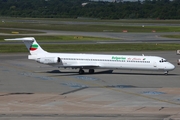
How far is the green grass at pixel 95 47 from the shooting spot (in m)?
88.6

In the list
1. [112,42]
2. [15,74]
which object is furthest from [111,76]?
[112,42]

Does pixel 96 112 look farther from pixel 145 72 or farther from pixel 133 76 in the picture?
pixel 145 72

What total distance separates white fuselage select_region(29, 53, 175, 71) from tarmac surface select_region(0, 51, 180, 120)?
1.21m

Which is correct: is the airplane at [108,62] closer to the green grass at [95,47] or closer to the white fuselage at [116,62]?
the white fuselage at [116,62]

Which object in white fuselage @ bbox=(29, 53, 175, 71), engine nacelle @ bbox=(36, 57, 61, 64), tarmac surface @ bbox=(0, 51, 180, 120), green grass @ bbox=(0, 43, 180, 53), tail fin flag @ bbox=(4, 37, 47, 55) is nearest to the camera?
tarmac surface @ bbox=(0, 51, 180, 120)

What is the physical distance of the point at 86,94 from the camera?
44.2m

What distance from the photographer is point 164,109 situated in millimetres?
37219

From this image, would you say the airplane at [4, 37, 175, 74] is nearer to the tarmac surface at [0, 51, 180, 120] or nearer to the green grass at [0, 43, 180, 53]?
the tarmac surface at [0, 51, 180, 120]

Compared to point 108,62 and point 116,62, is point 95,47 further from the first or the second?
point 116,62

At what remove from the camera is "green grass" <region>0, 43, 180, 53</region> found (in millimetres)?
88562

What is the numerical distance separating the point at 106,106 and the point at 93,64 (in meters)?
20.8

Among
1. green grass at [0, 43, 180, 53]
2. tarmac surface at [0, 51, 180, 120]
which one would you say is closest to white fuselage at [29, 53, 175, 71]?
tarmac surface at [0, 51, 180, 120]

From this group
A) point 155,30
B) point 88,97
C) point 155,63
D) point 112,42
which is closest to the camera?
point 88,97

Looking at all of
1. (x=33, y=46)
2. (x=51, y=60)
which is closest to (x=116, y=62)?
(x=51, y=60)
